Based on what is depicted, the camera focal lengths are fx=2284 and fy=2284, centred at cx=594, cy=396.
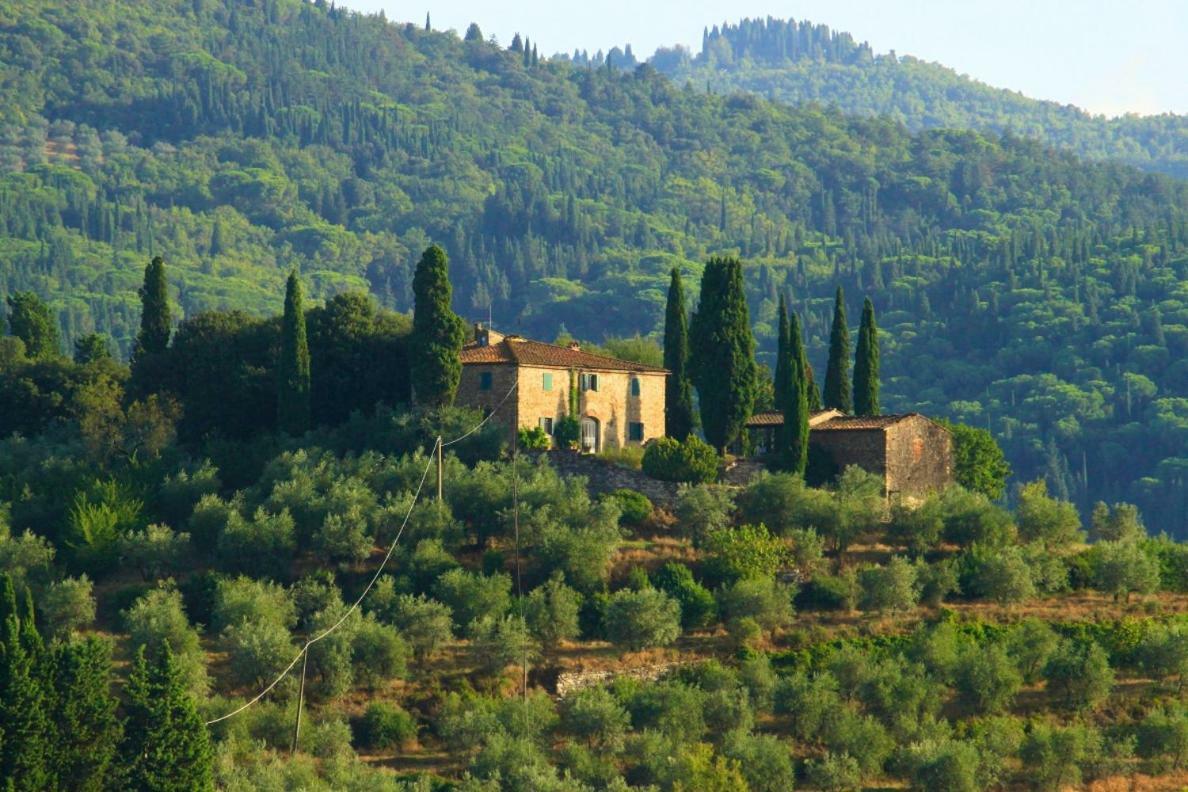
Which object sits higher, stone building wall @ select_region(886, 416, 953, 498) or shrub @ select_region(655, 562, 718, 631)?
stone building wall @ select_region(886, 416, 953, 498)

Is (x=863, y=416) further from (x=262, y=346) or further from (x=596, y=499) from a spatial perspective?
(x=262, y=346)

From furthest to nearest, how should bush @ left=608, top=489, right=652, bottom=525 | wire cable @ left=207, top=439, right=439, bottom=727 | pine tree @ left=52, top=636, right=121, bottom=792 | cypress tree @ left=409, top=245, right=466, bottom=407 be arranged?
cypress tree @ left=409, top=245, right=466, bottom=407
bush @ left=608, top=489, right=652, bottom=525
wire cable @ left=207, top=439, right=439, bottom=727
pine tree @ left=52, top=636, right=121, bottom=792

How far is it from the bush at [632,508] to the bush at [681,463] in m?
1.32

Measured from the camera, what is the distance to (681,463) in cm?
7844

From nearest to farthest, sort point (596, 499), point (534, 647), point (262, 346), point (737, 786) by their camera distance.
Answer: point (737, 786) < point (534, 647) < point (596, 499) < point (262, 346)

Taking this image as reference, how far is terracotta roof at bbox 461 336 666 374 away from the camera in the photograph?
81562 millimetres

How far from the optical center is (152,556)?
73.4 m

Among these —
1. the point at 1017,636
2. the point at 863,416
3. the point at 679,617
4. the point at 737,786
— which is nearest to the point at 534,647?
the point at 679,617

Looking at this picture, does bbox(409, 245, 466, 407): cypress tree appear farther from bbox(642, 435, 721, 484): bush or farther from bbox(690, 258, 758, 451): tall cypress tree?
bbox(690, 258, 758, 451): tall cypress tree

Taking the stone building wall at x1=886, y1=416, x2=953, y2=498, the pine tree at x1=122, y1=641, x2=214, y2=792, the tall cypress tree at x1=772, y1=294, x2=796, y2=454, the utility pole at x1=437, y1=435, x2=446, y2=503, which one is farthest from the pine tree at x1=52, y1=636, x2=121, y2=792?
the stone building wall at x1=886, y1=416, x2=953, y2=498

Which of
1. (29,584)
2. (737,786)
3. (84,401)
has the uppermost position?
(84,401)

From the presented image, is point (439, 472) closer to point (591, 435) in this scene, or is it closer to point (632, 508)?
point (632, 508)

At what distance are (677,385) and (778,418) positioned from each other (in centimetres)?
417

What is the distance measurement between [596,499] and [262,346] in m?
15.0
